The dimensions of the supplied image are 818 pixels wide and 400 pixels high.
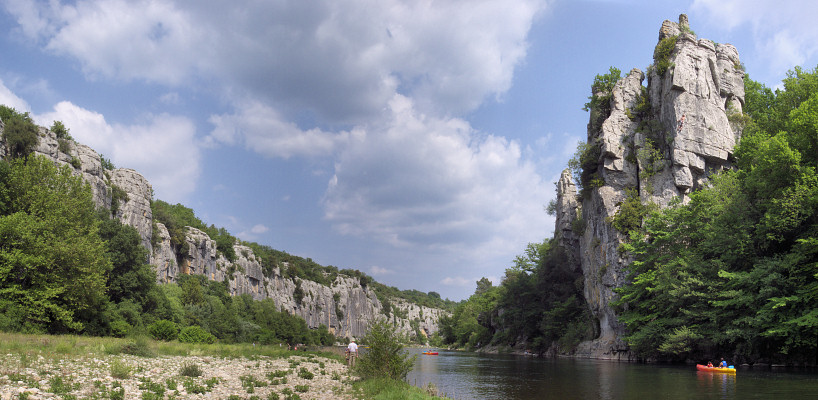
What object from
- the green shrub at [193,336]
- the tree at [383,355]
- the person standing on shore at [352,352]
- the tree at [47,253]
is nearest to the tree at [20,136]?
the tree at [47,253]

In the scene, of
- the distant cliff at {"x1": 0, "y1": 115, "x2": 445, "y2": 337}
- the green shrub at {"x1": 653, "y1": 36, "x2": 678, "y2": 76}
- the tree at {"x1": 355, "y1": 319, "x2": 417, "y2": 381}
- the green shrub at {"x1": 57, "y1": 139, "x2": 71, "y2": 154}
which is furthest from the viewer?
the green shrub at {"x1": 653, "y1": 36, "x2": 678, "y2": 76}

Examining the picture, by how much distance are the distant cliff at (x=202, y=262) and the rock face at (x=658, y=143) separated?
24.3m

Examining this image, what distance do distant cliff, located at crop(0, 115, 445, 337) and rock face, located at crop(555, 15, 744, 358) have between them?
24348 mm

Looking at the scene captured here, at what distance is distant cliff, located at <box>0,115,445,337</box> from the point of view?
52469mm

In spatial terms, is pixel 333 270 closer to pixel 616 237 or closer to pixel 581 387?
pixel 616 237

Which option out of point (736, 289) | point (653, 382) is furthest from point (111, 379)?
point (736, 289)

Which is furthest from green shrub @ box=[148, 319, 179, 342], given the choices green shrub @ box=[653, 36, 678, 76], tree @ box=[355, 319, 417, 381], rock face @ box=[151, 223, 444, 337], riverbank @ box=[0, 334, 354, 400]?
green shrub @ box=[653, 36, 678, 76]

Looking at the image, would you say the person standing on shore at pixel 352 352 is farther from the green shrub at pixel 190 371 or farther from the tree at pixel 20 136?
the tree at pixel 20 136

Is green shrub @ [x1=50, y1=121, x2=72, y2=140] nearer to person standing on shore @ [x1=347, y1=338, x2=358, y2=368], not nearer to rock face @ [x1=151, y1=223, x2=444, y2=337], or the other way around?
rock face @ [x1=151, y1=223, x2=444, y2=337]

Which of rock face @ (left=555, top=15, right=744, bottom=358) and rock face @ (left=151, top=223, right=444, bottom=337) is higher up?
rock face @ (left=555, top=15, right=744, bottom=358)

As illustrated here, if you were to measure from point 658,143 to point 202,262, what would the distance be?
7738 centimetres

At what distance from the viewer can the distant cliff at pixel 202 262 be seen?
5247 cm

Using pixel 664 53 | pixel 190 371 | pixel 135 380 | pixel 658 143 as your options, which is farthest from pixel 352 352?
pixel 664 53

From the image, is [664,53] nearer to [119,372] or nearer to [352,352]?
[352,352]
